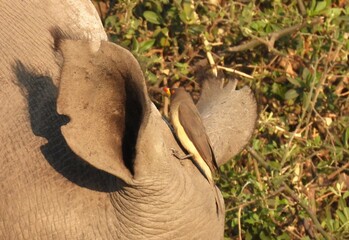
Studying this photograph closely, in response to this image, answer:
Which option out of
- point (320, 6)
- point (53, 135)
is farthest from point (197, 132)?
point (320, 6)

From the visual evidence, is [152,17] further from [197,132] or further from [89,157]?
[89,157]

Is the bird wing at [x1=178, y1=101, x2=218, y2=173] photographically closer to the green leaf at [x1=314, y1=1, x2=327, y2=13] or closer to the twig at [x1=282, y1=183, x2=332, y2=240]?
the twig at [x1=282, y1=183, x2=332, y2=240]

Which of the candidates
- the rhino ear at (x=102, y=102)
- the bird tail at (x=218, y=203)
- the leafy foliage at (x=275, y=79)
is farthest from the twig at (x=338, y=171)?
the rhino ear at (x=102, y=102)

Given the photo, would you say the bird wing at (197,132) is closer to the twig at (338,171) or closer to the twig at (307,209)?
the twig at (307,209)

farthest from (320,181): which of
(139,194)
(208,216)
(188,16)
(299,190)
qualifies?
(139,194)

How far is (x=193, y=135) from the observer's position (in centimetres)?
296

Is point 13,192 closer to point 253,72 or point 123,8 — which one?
point 123,8

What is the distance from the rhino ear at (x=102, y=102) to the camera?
2283 mm

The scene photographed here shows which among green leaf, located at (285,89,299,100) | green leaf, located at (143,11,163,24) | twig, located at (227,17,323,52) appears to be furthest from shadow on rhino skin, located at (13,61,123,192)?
green leaf, located at (285,89,299,100)

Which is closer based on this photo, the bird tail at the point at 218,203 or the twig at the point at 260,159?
the bird tail at the point at 218,203

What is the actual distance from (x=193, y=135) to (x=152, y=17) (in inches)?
101

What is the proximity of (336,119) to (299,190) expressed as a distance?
593 mm

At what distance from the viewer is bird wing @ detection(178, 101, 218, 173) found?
9.45 ft

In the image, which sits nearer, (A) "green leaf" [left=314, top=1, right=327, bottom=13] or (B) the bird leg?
(B) the bird leg
